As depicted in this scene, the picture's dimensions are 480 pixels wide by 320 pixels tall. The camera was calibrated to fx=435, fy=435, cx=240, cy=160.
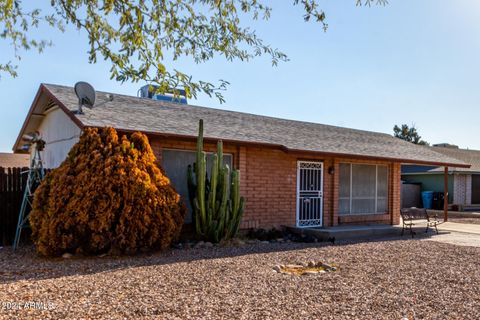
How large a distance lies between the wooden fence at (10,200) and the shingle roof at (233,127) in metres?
1.99

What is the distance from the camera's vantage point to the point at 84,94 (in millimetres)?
10094

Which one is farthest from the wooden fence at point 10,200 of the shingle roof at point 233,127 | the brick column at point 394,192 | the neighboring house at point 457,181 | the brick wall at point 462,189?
the brick wall at point 462,189

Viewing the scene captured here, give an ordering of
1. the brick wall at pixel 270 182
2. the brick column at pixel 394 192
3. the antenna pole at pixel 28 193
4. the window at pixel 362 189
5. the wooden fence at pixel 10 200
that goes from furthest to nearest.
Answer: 1. the brick column at pixel 394 192
2. the window at pixel 362 189
3. the brick wall at pixel 270 182
4. the wooden fence at pixel 10 200
5. the antenna pole at pixel 28 193

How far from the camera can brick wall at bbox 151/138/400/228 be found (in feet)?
38.1

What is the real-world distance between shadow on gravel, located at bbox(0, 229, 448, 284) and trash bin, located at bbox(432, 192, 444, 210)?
17387 mm

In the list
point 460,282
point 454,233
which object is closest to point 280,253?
point 460,282

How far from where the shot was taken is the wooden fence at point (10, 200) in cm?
967

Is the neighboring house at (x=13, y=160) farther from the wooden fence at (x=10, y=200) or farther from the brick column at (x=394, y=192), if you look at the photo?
the brick column at (x=394, y=192)

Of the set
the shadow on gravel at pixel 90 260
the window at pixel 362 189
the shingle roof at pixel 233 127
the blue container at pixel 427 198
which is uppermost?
the shingle roof at pixel 233 127

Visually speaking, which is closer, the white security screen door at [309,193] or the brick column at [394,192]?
the white security screen door at [309,193]

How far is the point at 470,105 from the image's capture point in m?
17.7

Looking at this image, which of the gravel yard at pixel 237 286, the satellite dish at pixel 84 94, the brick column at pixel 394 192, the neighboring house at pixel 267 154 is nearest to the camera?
the gravel yard at pixel 237 286

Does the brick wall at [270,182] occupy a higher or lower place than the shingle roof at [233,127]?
lower

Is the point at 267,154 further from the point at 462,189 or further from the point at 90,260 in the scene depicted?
the point at 462,189
